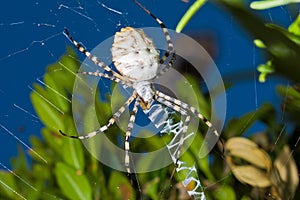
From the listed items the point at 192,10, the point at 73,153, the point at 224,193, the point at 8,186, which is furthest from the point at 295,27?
the point at 8,186

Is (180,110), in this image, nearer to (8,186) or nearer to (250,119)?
(250,119)

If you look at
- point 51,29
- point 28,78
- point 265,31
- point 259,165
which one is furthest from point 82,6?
point 265,31

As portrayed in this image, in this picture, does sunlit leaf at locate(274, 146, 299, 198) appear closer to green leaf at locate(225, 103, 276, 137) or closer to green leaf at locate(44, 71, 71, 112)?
green leaf at locate(225, 103, 276, 137)

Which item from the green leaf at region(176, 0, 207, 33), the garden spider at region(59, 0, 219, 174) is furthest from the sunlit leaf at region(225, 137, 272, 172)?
the green leaf at region(176, 0, 207, 33)

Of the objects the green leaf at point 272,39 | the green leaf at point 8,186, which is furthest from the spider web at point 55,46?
the green leaf at point 272,39

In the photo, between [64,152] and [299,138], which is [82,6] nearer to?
[64,152]

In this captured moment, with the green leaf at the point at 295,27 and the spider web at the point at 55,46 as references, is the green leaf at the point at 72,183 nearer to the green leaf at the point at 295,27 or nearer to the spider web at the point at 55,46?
the spider web at the point at 55,46
